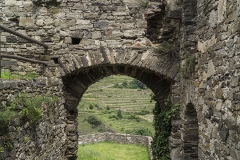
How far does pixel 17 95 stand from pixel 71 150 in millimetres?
3167

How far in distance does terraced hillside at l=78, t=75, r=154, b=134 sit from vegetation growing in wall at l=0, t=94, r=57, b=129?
1712 cm

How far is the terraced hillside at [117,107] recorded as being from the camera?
2280cm

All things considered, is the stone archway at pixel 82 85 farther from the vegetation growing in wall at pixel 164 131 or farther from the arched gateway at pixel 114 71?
the vegetation growing in wall at pixel 164 131

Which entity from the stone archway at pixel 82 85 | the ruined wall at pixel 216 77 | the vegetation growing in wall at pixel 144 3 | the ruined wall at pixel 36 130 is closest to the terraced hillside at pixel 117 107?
the stone archway at pixel 82 85

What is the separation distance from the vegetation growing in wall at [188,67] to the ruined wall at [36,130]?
2443 mm

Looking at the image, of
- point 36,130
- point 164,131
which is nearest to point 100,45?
point 164,131

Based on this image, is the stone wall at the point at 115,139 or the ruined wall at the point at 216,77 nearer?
the ruined wall at the point at 216,77

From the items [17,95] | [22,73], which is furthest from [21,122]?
[22,73]

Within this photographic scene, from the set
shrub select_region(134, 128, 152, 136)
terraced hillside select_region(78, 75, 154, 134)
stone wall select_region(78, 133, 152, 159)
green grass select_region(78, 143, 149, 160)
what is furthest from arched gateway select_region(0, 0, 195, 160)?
terraced hillside select_region(78, 75, 154, 134)

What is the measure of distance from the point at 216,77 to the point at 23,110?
242 centimetres

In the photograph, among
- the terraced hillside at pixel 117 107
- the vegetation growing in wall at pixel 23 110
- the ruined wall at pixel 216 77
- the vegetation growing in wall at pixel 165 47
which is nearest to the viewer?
the ruined wall at pixel 216 77

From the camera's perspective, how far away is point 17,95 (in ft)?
11.7

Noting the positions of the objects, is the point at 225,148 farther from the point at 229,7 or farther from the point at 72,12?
the point at 72,12

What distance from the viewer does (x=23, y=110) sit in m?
3.53
